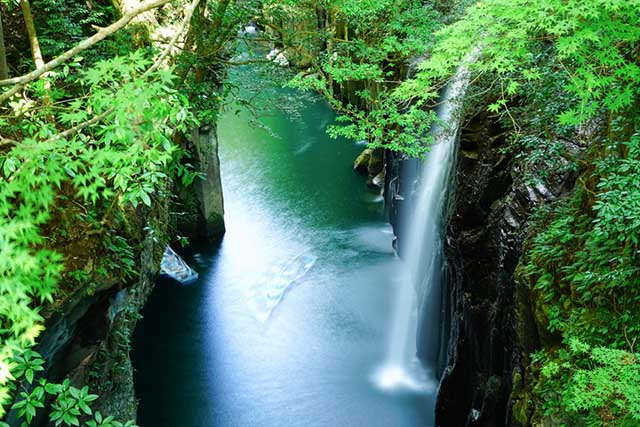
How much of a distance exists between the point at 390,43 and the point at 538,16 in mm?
4925

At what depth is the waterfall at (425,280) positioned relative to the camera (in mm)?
11898

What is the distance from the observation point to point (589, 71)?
5.22 metres

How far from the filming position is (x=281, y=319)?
48.0 ft

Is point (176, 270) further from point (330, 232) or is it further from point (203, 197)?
point (330, 232)

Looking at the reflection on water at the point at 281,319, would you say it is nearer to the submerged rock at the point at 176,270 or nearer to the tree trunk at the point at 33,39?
the submerged rock at the point at 176,270

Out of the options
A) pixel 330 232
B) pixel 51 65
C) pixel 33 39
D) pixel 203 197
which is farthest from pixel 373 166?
pixel 51 65

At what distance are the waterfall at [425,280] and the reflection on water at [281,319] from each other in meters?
0.42

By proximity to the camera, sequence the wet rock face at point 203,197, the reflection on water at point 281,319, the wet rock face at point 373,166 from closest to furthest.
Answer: the reflection on water at point 281,319
the wet rock face at point 203,197
the wet rock face at point 373,166

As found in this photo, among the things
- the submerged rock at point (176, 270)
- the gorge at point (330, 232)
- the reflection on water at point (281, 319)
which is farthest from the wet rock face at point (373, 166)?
the submerged rock at point (176, 270)

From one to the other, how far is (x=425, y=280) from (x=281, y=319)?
13.9 feet

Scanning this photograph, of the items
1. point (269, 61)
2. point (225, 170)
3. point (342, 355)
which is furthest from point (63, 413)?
point (225, 170)

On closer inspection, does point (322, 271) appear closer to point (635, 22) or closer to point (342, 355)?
point (342, 355)

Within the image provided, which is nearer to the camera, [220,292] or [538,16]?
[538,16]

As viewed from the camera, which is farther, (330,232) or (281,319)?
(330,232)
